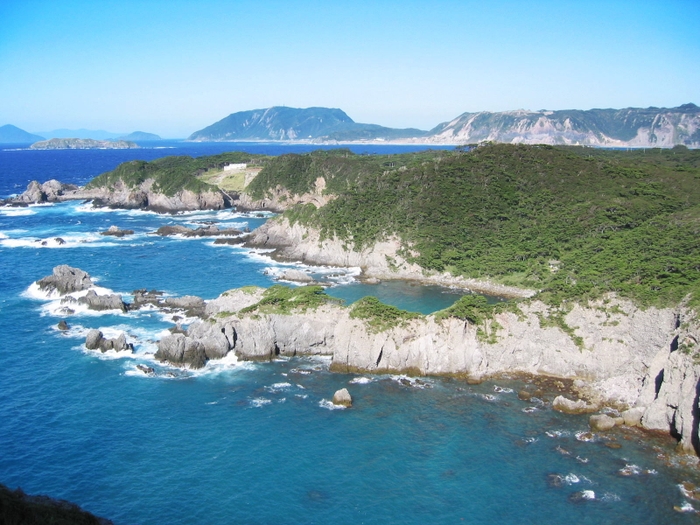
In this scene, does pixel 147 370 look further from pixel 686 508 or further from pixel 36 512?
pixel 686 508

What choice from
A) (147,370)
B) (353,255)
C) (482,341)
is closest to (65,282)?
(147,370)

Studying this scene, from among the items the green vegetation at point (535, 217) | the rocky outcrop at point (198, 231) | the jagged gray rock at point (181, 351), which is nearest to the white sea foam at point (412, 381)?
the green vegetation at point (535, 217)

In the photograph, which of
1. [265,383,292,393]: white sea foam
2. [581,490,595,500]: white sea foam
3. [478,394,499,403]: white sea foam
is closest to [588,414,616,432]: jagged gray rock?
[478,394,499,403]: white sea foam

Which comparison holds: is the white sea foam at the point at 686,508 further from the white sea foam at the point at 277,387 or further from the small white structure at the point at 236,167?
the small white structure at the point at 236,167

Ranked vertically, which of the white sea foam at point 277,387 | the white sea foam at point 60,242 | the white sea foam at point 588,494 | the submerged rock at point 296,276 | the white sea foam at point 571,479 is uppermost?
the white sea foam at point 60,242

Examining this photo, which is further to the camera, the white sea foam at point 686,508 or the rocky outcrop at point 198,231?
the rocky outcrop at point 198,231

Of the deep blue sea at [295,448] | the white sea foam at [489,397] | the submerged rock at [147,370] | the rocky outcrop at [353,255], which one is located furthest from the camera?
the rocky outcrop at [353,255]

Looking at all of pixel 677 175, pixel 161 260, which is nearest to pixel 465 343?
pixel 161 260

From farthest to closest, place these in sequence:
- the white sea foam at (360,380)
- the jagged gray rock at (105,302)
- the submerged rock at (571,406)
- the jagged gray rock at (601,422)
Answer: the jagged gray rock at (105,302) → the white sea foam at (360,380) → the submerged rock at (571,406) → the jagged gray rock at (601,422)
